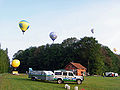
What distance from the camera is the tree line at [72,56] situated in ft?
246

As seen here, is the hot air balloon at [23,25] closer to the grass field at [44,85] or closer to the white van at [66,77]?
the grass field at [44,85]

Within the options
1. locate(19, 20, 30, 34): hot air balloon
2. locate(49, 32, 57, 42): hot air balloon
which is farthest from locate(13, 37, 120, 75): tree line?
locate(19, 20, 30, 34): hot air balloon

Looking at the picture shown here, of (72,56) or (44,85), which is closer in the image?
(44,85)

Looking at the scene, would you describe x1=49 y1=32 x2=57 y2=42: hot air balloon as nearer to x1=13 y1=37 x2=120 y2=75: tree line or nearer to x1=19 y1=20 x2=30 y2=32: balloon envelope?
x1=19 y1=20 x2=30 y2=32: balloon envelope

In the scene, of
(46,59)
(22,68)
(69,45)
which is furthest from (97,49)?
(22,68)

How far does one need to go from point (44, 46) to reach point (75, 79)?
84304mm

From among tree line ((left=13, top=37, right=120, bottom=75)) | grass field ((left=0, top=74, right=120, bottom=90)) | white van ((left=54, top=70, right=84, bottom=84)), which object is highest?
tree line ((left=13, top=37, right=120, bottom=75))

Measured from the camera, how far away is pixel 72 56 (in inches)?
3312

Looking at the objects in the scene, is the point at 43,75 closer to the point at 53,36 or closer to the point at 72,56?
the point at 53,36

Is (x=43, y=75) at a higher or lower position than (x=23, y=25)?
lower

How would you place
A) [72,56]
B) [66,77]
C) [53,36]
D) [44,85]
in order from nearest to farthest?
[44,85] → [66,77] → [53,36] → [72,56]

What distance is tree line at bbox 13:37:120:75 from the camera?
74.9 m

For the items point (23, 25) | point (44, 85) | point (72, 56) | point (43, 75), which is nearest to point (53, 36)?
point (23, 25)

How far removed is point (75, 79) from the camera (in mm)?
26297
